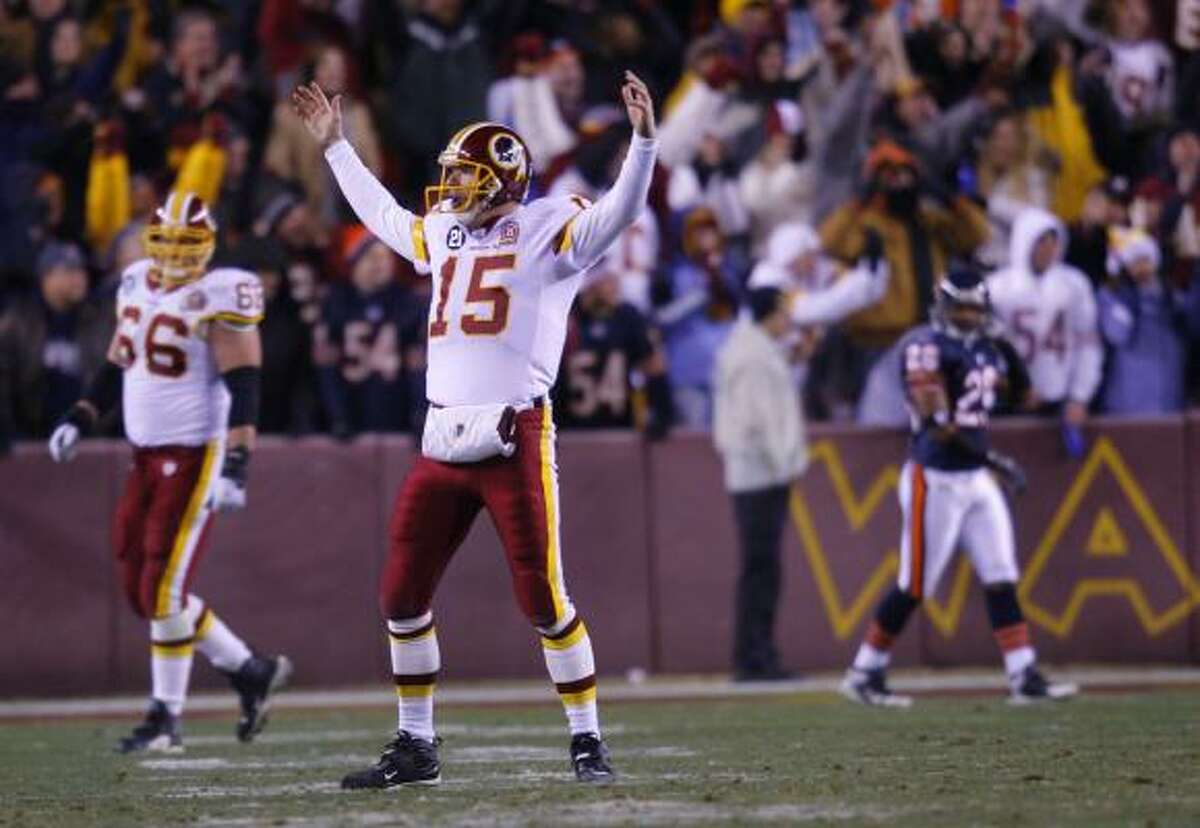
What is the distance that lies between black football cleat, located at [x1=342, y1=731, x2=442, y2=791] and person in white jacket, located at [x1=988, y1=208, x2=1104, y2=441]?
587 cm

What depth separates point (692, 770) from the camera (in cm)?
873

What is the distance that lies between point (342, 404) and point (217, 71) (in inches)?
85.4

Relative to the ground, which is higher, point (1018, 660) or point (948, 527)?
point (948, 527)

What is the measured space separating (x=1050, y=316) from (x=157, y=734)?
17.2 feet

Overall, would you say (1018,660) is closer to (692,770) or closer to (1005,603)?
(1005,603)

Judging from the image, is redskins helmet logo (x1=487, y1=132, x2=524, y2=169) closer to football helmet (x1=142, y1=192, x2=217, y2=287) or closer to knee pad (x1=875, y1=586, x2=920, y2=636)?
football helmet (x1=142, y1=192, x2=217, y2=287)

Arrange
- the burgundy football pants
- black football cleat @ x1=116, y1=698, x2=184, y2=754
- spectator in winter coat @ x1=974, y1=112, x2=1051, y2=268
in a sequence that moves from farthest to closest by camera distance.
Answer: spectator in winter coat @ x1=974, y1=112, x2=1051, y2=268, black football cleat @ x1=116, y1=698, x2=184, y2=754, the burgundy football pants

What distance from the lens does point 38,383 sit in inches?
537

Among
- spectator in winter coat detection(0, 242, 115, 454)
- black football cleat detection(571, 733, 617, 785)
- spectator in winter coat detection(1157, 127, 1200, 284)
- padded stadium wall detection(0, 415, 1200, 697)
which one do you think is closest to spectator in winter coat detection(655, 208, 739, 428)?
padded stadium wall detection(0, 415, 1200, 697)

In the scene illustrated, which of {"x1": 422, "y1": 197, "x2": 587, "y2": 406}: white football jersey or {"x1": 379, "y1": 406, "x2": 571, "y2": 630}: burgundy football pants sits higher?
{"x1": 422, "y1": 197, "x2": 587, "y2": 406}: white football jersey

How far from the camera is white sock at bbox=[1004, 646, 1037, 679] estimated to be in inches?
465

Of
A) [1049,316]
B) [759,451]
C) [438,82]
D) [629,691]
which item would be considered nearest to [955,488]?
[759,451]

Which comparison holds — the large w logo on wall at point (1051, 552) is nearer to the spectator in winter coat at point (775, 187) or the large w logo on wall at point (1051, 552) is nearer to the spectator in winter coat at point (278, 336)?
the spectator in winter coat at point (775, 187)

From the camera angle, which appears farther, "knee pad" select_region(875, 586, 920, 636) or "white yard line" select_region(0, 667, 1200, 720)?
"white yard line" select_region(0, 667, 1200, 720)
